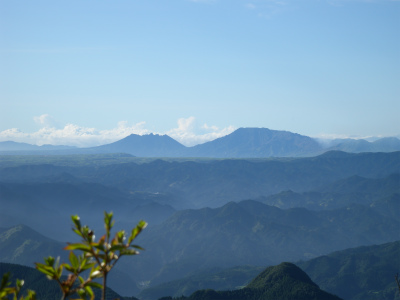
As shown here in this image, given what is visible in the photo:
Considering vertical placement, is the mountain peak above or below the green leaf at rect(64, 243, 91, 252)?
below

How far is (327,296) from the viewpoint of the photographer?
522ft

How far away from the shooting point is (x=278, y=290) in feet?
559

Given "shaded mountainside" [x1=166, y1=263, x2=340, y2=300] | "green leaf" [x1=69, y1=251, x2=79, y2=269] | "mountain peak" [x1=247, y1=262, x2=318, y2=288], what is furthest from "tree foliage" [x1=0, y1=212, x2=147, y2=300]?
"mountain peak" [x1=247, y1=262, x2=318, y2=288]

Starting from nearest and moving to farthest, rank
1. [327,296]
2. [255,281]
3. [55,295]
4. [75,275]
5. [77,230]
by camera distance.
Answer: [77,230] < [75,275] < [327,296] < [55,295] < [255,281]

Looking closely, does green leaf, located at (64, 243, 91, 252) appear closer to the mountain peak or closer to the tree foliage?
the tree foliage

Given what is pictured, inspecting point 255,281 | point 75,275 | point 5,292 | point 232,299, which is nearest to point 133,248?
point 75,275

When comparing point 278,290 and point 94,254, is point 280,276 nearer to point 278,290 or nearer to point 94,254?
point 278,290

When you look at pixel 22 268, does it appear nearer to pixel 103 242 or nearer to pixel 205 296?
pixel 205 296

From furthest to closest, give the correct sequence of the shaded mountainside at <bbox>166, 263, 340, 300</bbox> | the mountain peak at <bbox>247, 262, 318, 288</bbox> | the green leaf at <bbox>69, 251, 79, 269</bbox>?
1. the mountain peak at <bbox>247, 262, 318, 288</bbox>
2. the shaded mountainside at <bbox>166, 263, 340, 300</bbox>
3. the green leaf at <bbox>69, 251, 79, 269</bbox>

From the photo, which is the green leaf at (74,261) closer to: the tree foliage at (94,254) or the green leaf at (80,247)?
the tree foliage at (94,254)

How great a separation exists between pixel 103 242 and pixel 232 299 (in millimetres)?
159443

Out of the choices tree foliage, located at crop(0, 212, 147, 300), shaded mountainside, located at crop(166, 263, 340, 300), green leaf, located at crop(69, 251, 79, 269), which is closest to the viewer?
tree foliage, located at crop(0, 212, 147, 300)

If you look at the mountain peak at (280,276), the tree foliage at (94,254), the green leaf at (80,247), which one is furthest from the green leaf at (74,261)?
the mountain peak at (280,276)

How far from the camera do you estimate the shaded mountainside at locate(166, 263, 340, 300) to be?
16250 centimetres
